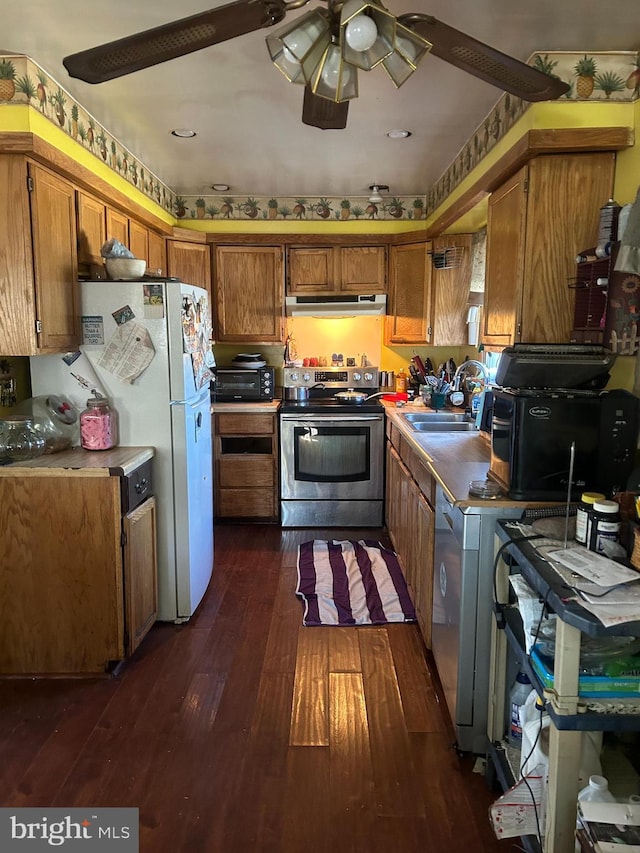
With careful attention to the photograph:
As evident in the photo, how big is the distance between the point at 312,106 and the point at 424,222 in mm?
3015

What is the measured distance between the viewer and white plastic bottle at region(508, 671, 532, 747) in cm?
174

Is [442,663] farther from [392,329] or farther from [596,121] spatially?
[392,329]

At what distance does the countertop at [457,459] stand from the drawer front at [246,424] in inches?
40.1

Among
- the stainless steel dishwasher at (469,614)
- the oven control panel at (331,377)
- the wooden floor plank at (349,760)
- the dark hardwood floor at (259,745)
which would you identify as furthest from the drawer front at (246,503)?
the stainless steel dishwasher at (469,614)

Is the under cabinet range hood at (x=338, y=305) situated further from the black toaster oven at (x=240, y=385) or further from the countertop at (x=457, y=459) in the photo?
the countertop at (x=457, y=459)

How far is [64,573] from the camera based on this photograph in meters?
2.44

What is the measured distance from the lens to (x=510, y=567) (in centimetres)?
185

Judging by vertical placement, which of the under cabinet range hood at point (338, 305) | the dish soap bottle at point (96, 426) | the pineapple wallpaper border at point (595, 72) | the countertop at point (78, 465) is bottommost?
the countertop at point (78, 465)

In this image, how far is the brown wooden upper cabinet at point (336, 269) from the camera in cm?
449

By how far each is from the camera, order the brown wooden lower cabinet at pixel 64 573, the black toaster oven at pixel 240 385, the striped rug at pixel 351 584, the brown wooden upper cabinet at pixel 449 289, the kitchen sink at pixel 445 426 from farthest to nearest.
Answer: the black toaster oven at pixel 240 385, the brown wooden upper cabinet at pixel 449 289, the kitchen sink at pixel 445 426, the striped rug at pixel 351 584, the brown wooden lower cabinet at pixel 64 573

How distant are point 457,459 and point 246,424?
6.84 feet

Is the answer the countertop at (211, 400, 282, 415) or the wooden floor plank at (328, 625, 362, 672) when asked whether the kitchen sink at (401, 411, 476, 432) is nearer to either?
the countertop at (211, 400, 282, 415)

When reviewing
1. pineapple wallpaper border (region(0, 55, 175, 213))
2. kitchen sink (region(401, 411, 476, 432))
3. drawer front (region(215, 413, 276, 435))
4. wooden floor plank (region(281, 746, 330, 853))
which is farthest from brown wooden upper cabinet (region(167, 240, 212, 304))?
wooden floor plank (region(281, 746, 330, 853))

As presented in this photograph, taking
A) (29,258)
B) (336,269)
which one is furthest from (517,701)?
(336,269)
